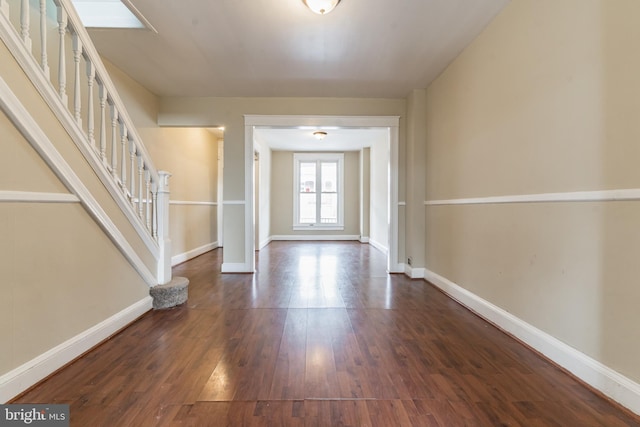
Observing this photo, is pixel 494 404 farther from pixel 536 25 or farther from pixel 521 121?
pixel 536 25

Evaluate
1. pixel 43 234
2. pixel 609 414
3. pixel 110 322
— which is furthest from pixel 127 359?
pixel 609 414

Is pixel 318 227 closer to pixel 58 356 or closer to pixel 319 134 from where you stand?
pixel 319 134

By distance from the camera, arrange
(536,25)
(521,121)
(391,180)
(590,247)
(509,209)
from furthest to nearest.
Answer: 1. (391,180)
2. (509,209)
3. (521,121)
4. (536,25)
5. (590,247)

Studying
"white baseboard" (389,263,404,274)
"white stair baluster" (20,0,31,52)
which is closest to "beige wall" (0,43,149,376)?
"white stair baluster" (20,0,31,52)

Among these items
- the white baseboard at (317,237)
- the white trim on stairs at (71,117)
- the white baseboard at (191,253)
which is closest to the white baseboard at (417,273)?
the white trim on stairs at (71,117)

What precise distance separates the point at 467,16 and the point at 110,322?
136 inches

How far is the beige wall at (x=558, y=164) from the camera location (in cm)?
136

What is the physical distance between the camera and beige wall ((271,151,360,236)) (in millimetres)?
7953

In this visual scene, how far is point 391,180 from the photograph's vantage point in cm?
403

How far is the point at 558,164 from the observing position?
1706 millimetres

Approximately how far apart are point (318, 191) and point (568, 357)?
22.0 ft

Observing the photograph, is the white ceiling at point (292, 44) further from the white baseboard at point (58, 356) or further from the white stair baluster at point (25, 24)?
the white baseboard at point (58, 356)

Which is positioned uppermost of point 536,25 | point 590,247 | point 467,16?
point 467,16

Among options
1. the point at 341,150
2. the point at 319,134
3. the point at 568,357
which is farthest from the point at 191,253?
the point at 568,357
